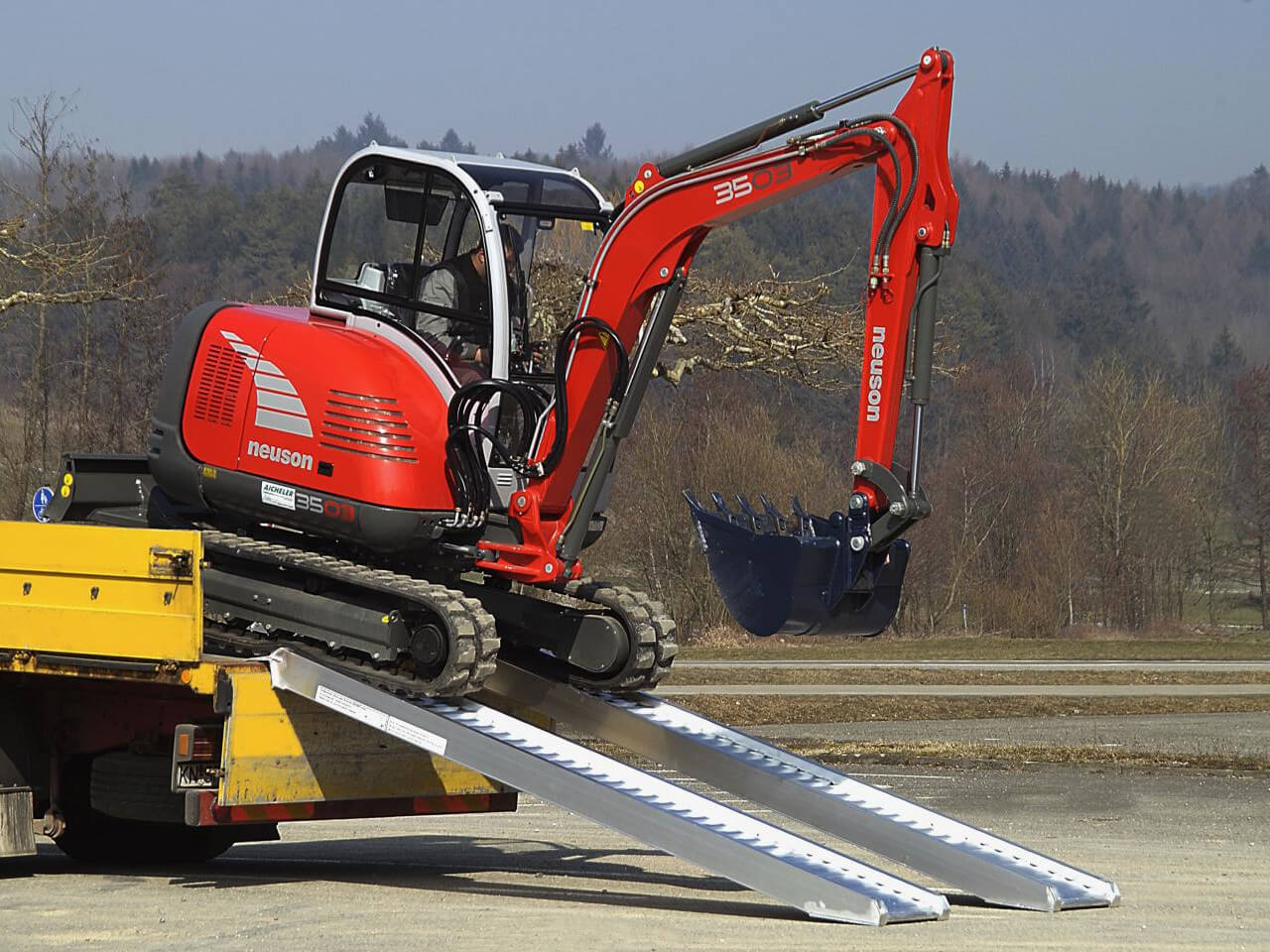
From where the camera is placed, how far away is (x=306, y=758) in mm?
9219

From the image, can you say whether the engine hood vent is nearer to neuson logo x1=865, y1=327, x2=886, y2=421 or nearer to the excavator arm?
the excavator arm

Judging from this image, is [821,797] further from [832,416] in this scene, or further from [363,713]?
[832,416]

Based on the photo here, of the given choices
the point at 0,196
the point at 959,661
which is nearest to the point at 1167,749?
the point at 959,661

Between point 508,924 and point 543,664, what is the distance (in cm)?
268

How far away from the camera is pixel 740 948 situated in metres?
7.55

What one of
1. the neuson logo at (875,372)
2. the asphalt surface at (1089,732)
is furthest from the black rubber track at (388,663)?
the asphalt surface at (1089,732)

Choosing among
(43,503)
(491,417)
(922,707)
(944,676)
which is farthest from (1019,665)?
(491,417)

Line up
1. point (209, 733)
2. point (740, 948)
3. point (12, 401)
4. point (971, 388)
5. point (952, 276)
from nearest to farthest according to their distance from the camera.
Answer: point (740, 948), point (209, 733), point (12, 401), point (971, 388), point (952, 276)

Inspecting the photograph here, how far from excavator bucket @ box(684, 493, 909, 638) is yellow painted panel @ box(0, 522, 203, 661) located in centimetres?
280

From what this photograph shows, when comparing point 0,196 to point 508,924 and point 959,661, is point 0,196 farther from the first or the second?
point 508,924

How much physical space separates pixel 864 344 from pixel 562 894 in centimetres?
321

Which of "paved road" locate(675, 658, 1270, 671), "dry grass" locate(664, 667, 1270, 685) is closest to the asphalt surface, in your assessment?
"dry grass" locate(664, 667, 1270, 685)

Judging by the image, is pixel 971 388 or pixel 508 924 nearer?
pixel 508 924

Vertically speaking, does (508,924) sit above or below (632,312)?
below
